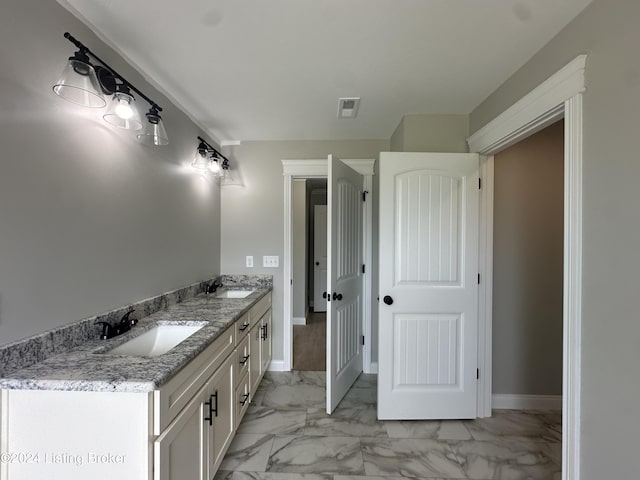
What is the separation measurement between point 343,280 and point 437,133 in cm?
144

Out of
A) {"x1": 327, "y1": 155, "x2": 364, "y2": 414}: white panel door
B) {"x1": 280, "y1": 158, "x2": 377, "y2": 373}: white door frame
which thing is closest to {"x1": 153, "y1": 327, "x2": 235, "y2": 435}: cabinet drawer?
{"x1": 327, "y1": 155, "x2": 364, "y2": 414}: white panel door

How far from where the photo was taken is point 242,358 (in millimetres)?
1873

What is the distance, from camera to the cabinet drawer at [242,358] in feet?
5.85

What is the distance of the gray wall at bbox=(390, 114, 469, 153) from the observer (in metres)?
2.18

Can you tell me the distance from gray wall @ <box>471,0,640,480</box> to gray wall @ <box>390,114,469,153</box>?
93 cm

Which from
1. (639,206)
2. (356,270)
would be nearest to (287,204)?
(356,270)

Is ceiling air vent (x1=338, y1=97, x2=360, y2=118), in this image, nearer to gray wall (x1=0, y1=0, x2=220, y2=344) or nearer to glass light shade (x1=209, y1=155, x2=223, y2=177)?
glass light shade (x1=209, y1=155, x2=223, y2=177)

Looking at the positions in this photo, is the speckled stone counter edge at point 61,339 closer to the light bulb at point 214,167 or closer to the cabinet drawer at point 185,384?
the cabinet drawer at point 185,384

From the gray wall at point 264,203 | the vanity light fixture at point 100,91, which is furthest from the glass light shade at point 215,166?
the vanity light fixture at point 100,91

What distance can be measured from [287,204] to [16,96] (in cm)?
195

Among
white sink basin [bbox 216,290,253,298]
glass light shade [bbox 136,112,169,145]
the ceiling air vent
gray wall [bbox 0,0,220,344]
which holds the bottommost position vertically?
white sink basin [bbox 216,290,253,298]

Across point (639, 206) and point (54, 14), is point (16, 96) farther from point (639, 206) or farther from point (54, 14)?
point (639, 206)

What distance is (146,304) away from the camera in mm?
1636

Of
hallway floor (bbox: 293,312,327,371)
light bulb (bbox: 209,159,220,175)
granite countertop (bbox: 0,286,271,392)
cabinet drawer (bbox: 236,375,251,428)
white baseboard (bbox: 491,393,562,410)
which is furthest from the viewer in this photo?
hallway floor (bbox: 293,312,327,371)
